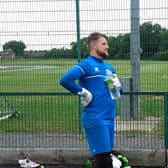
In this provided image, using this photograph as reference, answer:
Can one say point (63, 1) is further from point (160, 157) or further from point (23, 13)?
point (160, 157)

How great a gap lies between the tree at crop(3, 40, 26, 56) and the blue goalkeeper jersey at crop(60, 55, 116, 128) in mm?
3572

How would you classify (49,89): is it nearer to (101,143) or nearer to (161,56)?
(161,56)

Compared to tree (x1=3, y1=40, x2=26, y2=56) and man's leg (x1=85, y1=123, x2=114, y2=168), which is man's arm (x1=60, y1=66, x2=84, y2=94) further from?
tree (x1=3, y1=40, x2=26, y2=56)

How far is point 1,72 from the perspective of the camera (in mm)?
10000

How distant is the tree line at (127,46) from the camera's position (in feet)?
32.0

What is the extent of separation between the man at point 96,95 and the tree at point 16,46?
3.51 m

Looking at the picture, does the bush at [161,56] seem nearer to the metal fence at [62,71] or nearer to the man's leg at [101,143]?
the metal fence at [62,71]

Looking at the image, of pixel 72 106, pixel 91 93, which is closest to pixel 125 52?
pixel 72 106

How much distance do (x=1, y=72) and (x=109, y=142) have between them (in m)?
4.14

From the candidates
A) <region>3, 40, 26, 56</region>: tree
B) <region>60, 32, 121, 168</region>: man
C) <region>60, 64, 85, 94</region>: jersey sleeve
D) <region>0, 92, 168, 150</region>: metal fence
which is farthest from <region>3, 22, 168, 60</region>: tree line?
<region>60, 64, 85, 94</region>: jersey sleeve

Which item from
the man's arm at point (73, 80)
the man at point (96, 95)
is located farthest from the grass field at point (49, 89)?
the man's arm at point (73, 80)

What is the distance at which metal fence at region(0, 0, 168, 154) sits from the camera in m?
8.36

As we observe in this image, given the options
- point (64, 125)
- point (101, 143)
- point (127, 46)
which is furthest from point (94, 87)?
point (127, 46)

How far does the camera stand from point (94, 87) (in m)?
6.31
